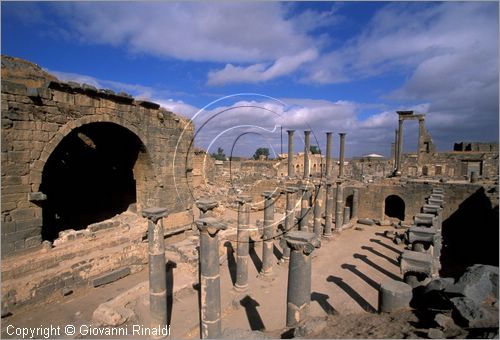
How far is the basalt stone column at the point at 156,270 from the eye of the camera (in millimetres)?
7203

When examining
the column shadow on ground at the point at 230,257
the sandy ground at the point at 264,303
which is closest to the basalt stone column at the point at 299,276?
the sandy ground at the point at 264,303

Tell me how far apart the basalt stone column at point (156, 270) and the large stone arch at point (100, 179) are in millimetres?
4577

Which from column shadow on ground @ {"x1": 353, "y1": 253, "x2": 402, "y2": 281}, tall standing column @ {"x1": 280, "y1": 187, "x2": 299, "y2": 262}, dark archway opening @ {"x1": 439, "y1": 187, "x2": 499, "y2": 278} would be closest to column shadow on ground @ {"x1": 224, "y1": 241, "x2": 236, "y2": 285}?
tall standing column @ {"x1": 280, "y1": 187, "x2": 299, "y2": 262}

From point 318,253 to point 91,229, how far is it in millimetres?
10115

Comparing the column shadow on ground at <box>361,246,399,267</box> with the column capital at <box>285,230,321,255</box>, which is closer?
the column capital at <box>285,230,321,255</box>

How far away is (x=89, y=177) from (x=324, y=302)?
45.8 feet

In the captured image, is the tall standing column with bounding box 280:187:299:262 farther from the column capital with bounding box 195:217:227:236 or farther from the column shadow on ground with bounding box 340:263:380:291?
the column capital with bounding box 195:217:227:236

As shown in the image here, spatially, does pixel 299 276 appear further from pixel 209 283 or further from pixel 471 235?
pixel 471 235

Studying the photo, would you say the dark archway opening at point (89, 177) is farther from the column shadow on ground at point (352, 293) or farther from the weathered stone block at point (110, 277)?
the column shadow on ground at point (352, 293)

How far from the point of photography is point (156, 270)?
7.27 metres

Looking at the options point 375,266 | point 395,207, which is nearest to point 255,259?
point 375,266

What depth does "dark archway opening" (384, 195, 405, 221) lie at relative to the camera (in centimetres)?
2505

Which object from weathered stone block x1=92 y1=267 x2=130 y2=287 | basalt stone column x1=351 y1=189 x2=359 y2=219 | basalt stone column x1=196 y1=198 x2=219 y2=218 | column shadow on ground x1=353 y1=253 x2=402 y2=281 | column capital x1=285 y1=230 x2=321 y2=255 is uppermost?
basalt stone column x1=196 y1=198 x2=219 y2=218

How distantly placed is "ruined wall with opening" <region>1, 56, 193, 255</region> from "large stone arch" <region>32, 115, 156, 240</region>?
4 centimetres
